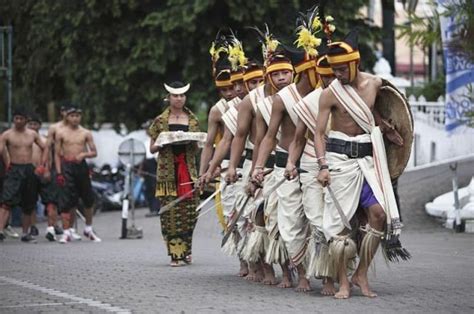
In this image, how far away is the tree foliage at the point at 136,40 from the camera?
109ft

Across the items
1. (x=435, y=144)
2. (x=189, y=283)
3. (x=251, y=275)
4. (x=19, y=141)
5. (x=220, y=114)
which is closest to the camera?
(x=189, y=283)

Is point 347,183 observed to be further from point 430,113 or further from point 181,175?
point 430,113

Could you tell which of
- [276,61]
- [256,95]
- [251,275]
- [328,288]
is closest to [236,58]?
[256,95]

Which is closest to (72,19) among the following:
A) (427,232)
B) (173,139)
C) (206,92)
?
(206,92)

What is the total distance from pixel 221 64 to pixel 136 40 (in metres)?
19.4

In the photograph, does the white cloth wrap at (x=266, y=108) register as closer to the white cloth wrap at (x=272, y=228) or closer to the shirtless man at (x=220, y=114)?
the white cloth wrap at (x=272, y=228)

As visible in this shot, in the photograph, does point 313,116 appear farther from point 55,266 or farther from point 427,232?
point 427,232

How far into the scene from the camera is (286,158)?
12.9 meters

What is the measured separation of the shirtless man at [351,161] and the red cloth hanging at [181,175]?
466 centimetres

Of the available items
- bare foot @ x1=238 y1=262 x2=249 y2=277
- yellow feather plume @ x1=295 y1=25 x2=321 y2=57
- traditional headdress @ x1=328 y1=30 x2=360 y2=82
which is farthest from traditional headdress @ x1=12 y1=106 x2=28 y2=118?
traditional headdress @ x1=328 y1=30 x2=360 y2=82

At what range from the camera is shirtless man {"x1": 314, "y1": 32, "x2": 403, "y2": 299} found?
1190 cm

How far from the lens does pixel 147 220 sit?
→ 2908 centimetres

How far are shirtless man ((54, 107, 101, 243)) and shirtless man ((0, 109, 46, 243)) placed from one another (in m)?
0.67

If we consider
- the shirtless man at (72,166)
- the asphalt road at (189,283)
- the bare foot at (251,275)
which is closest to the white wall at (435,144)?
the asphalt road at (189,283)
